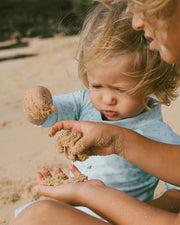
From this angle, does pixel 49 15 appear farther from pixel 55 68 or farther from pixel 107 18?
pixel 107 18

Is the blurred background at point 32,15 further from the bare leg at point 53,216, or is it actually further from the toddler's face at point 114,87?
the bare leg at point 53,216

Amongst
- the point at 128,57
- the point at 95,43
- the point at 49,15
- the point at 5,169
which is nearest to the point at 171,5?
the point at 128,57

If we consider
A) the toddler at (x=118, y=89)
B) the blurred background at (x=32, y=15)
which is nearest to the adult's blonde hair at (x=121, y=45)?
the toddler at (x=118, y=89)

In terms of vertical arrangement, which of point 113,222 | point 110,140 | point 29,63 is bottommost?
point 29,63

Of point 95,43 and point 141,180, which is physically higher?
point 95,43

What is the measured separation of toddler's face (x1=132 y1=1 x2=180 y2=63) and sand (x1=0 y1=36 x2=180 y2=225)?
120cm

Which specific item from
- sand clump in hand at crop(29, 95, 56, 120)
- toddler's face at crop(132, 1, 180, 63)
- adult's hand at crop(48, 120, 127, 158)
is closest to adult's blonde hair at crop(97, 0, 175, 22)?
toddler's face at crop(132, 1, 180, 63)

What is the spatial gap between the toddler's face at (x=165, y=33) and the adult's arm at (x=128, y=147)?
1.44 feet

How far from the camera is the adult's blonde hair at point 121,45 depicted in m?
1.73

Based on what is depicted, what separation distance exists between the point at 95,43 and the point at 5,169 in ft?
5.03

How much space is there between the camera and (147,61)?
175cm

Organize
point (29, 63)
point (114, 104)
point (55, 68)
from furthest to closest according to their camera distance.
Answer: point (29, 63) < point (55, 68) < point (114, 104)

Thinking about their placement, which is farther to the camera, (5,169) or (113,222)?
(5,169)

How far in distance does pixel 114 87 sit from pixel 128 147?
0.35 m
